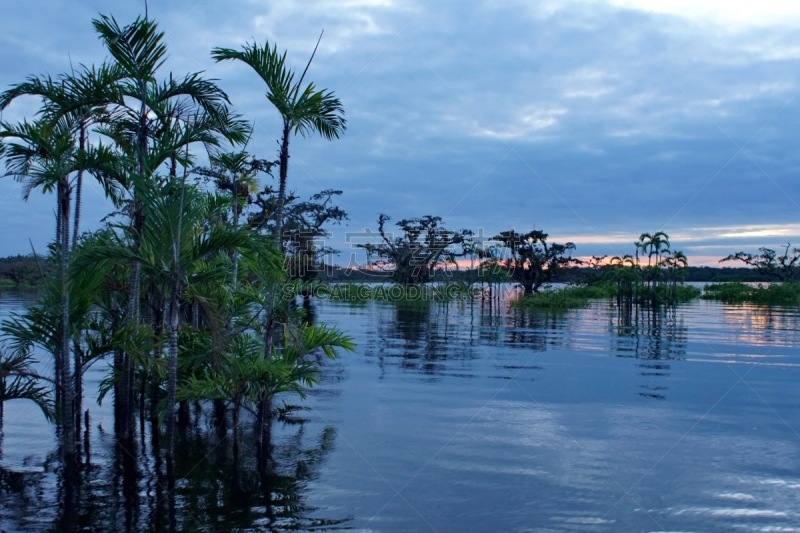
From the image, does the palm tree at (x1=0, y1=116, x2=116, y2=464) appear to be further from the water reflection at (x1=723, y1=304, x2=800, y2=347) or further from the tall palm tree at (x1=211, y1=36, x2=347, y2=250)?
the water reflection at (x1=723, y1=304, x2=800, y2=347)

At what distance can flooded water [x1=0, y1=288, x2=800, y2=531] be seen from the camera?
6.48 metres

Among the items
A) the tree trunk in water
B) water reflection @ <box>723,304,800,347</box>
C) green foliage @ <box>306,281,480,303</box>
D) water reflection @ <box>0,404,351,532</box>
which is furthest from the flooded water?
green foliage @ <box>306,281,480,303</box>

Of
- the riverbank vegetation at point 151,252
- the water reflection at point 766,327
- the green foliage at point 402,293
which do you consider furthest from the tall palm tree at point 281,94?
the green foliage at point 402,293

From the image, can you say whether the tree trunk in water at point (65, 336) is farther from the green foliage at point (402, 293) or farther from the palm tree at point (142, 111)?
the green foliage at point (402, 293)

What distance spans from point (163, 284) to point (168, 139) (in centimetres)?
175

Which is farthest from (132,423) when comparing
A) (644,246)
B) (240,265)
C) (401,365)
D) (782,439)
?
(644,246)

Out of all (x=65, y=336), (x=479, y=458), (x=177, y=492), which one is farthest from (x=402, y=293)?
(x=177, y=492)

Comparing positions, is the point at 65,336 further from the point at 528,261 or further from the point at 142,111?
the point at 528,261

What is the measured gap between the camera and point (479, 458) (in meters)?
8.42

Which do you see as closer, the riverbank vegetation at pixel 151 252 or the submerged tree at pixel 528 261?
the riverbank vegetation at pixel 151 252

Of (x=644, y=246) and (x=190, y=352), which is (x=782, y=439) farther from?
(x=644, y=246)

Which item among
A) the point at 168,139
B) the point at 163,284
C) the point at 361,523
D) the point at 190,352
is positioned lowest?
the point at 361,523

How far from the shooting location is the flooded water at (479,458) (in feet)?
21.2

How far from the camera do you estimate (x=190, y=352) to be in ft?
27.6
